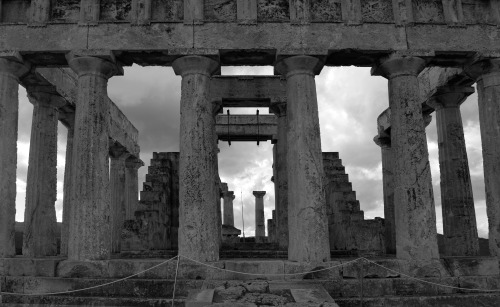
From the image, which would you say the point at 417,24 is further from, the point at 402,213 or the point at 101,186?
the point at 101,186

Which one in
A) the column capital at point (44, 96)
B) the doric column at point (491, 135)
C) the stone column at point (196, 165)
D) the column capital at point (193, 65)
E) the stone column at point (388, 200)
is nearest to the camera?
the stone column at point (196, 165)

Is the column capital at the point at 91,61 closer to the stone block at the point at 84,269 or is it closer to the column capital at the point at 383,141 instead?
the stone block at the point at 84,269

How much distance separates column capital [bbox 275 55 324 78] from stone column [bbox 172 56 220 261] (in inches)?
76.2

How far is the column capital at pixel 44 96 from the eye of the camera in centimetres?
1703

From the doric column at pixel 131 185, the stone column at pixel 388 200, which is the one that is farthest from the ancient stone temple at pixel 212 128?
the doric column at pixel 131 185

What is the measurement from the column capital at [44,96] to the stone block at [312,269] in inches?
412

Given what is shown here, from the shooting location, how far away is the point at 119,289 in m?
11.8

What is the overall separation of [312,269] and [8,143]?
9.03 metres

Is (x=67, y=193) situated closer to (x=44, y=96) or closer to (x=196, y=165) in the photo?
(x=44, y=96)

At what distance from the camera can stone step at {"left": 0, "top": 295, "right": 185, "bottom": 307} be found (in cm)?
1098

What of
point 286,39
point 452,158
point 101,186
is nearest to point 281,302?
point 101,186

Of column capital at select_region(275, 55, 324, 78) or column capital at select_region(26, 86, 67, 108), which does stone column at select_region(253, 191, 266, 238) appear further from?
column capital at select_region(275, 55, 324, 78)

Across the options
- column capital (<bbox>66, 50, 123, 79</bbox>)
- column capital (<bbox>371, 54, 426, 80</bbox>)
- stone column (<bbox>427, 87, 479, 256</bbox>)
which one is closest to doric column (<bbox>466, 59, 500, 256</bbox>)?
column capital (<bbox>371, 54, 426, 80</bbox>)

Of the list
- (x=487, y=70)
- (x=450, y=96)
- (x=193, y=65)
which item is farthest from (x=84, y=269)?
(x=450, y=96)
